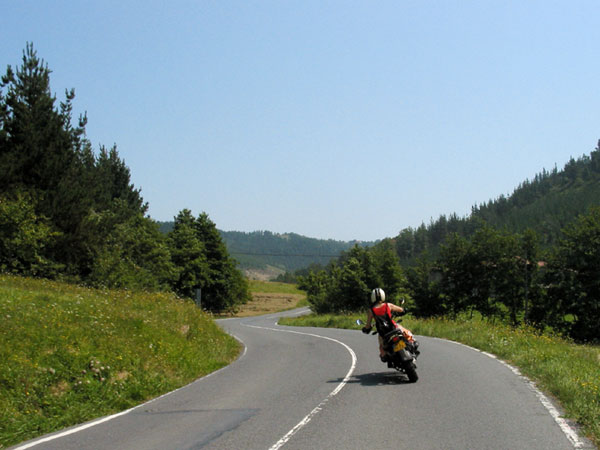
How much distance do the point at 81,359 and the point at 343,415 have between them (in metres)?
5.86

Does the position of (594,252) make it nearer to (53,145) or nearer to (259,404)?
(53,145)

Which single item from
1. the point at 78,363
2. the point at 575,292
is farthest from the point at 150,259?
the point at 78,363

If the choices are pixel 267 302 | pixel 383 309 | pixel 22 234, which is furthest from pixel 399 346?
pixel 267 302

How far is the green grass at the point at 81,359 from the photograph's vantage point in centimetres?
922

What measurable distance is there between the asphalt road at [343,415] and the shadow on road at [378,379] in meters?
0.02

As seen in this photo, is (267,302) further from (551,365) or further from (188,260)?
(551,365)

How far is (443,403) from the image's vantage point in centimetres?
913

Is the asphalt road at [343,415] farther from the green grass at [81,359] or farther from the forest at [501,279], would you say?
the forest at [501,279]

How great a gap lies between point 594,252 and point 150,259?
46335mm

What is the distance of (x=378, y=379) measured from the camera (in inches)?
476

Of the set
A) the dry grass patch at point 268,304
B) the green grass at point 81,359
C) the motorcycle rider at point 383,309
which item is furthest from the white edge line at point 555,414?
the dry grass patch at point 268,304

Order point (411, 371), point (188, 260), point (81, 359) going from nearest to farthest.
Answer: point (81, 359) < point (411, 371) < point (188, 260)

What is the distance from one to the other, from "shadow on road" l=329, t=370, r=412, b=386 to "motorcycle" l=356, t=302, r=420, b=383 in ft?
0.73

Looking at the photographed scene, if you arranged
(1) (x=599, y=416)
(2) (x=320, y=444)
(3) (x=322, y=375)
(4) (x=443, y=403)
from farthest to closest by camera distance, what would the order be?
(3) (x=322, y=375)
(4) (x=443, y=403)
(1) (x=599, y=416)
(2) (x=320, y=444)
